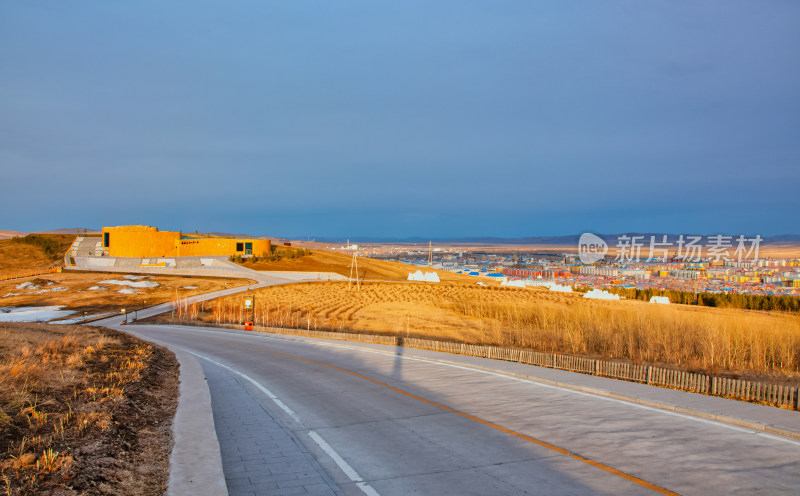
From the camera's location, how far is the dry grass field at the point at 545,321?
723 inches

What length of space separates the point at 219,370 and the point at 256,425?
9474 millimetres

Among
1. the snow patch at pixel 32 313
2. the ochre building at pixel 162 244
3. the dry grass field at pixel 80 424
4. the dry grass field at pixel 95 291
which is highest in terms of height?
the ochre building at pixel 162 244

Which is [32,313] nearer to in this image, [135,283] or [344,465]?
[135,283]

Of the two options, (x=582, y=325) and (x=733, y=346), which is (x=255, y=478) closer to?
(x=733, y=346)

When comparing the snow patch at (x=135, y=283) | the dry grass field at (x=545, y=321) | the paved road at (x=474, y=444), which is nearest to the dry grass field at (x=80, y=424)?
the paved road at (x=474, y=444)

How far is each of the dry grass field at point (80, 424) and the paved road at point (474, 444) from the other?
126 cm

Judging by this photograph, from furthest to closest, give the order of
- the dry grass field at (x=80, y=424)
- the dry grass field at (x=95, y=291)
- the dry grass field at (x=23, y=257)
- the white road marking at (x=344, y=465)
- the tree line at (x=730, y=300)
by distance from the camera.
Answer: the dry grass field at (x=23, y=257) < the dry grass field at (x=95, y=291) < the tree line at (x=730, y=300) < the white road marking at (x=344, y=465) < the dry grass field at (x=80, y=424)

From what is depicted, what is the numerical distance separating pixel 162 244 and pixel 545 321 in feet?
263

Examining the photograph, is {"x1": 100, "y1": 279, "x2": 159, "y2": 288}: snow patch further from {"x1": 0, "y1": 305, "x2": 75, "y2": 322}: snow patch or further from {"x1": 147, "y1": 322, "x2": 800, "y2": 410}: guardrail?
{"x1": 147, "y1": 322, "x2": 800, "y2": 410}: guardrail

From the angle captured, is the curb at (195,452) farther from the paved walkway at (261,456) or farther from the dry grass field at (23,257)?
the dry grass field at (23,257)

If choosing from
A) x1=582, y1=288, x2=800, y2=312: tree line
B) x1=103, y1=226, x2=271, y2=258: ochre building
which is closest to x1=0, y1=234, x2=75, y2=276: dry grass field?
x1=103, y1=226, x2=271, y2=258: ochre building

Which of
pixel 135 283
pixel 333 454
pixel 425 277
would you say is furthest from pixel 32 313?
pixel 333 454

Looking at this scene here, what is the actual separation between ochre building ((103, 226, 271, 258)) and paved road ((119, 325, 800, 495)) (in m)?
84.8

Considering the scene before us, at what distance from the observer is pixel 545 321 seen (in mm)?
31109
